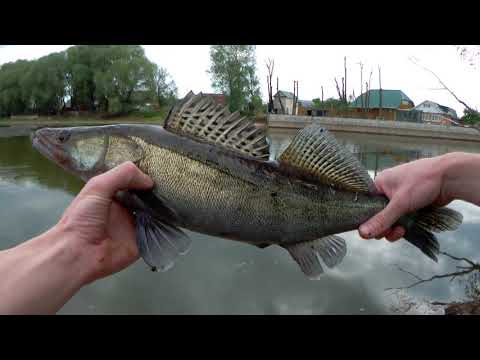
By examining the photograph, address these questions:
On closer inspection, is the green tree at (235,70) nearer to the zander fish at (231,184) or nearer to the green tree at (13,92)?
the green tree at (13,92)

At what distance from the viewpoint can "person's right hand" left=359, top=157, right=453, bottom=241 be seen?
2.69 meters

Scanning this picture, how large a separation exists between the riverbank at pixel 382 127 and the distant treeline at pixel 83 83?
574 inches

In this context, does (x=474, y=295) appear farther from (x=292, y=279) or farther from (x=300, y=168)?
(x=300, y=168)

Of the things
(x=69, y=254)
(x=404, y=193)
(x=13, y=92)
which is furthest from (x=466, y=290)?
(x=13, y=92)

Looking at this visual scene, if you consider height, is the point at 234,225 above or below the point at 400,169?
below

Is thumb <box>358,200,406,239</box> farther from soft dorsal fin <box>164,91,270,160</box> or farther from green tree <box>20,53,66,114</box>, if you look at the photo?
green tree <box>20,53,66,114</box>

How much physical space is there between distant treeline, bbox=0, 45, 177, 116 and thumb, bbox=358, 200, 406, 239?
33.8 meters

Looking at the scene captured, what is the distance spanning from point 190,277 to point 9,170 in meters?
13.4

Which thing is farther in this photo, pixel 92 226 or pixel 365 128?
pixel 365 128

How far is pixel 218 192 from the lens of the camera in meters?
2.57

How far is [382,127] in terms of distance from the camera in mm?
34125

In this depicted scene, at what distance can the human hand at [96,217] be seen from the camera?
2.46m

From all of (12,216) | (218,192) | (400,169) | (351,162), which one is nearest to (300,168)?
(351,162)

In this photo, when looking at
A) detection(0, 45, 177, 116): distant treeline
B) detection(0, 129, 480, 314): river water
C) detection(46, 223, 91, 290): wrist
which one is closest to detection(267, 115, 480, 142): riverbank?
detection(0, 45, 177, 116): distant treeline
